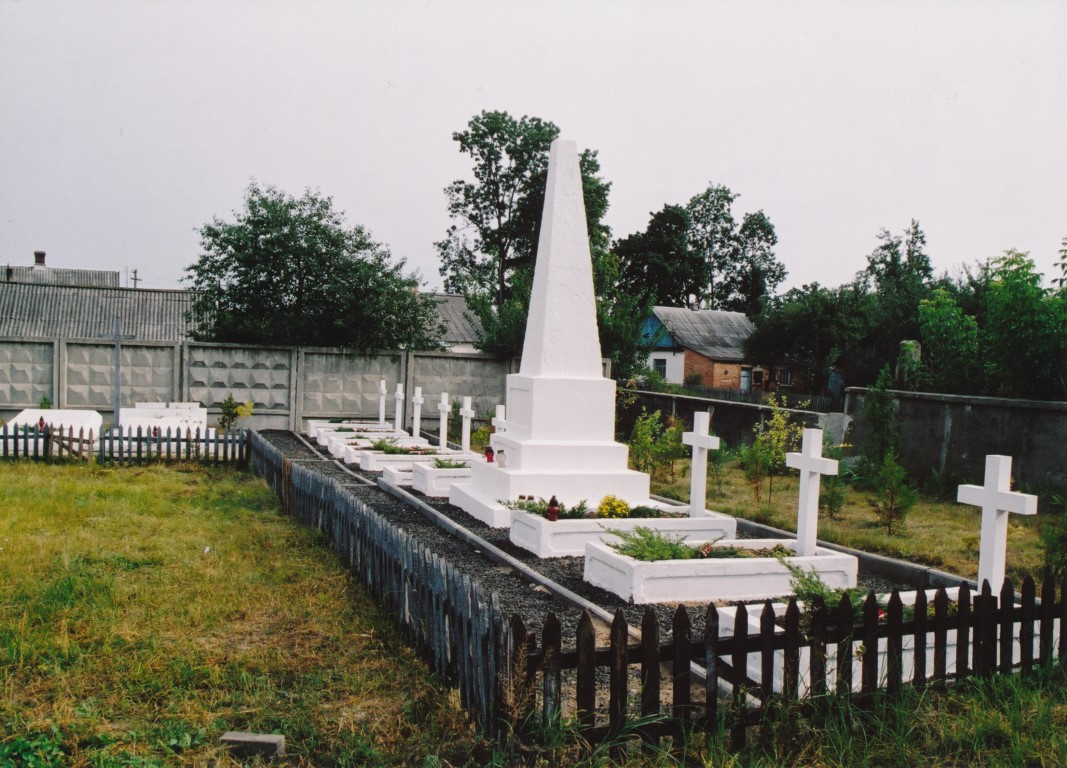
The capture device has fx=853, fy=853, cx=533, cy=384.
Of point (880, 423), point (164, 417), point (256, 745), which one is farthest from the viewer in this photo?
point (164, 417)

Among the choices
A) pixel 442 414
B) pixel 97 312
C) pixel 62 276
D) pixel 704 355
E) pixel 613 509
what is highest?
pixel 62 276

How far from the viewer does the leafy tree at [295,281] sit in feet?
65.1

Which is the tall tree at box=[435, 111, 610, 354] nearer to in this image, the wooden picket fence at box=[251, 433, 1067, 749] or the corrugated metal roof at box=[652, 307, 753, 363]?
the corrugated metal roof at box=[652, 307, 753, 363]

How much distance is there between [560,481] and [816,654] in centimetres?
596

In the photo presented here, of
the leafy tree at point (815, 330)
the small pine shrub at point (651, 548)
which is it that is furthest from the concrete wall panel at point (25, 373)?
the leafy tree at point (815, 330)

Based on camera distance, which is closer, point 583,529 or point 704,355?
point 583,529

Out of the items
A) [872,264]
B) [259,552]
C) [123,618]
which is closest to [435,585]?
[123,618]

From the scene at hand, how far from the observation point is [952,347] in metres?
16.8

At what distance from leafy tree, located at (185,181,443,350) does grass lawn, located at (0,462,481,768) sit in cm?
1144

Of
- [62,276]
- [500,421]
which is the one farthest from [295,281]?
[62,276]

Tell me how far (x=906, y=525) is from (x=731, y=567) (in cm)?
445

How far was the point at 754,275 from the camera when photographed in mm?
57156

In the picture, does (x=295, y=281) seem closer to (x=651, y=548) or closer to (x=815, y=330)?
(x=651, y=548)

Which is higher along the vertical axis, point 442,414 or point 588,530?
point 442,414
